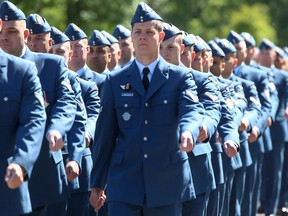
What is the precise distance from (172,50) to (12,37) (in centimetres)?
247

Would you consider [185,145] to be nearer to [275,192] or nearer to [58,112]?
[58,112]

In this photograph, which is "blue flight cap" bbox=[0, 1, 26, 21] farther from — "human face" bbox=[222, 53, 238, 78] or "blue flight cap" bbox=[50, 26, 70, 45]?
"human face" bbox=[222, 53, 238, 78]

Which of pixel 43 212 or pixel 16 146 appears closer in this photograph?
pixel 16 146

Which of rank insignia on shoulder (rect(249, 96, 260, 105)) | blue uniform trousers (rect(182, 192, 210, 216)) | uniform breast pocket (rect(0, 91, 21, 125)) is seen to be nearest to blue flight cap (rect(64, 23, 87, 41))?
rank insignia on shoulder (rect(249, 96, 260, 105))

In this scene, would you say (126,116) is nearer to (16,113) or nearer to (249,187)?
(16,113)

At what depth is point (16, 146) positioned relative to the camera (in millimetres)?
8719

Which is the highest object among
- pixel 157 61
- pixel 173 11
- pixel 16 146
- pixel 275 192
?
pixel 173 11

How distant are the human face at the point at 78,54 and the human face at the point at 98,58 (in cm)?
53

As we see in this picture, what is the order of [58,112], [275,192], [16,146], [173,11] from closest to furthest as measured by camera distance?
[16,146]
[58,112]
[275,192]
[173,11]

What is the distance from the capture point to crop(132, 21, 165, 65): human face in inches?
391

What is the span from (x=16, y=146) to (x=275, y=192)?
9.62 m

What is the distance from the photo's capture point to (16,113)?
908 centimetres

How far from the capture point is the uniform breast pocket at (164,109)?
984 cm

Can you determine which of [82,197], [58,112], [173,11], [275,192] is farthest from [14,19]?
[173,11]
